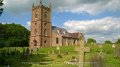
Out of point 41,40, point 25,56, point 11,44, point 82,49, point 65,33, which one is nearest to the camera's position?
point 82,49

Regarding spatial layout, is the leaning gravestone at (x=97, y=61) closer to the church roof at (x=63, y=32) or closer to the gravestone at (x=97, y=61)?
the gravestone at (x=97, y=61)

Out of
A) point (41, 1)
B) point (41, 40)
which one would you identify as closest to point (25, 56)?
point (41, 40)

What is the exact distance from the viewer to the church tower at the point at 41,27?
76.2m

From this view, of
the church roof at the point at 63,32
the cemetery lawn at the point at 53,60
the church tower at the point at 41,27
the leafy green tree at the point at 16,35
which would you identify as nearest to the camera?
the cemetery lawn at the point at 53,60

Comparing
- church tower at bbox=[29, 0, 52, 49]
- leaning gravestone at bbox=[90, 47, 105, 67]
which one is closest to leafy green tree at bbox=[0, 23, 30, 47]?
church tower at bbox=[29, 0, 52, 49]

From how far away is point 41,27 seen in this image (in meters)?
76.9

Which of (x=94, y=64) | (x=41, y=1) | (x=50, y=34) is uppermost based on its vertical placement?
(x=41, y=1)

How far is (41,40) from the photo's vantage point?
75.7 meters

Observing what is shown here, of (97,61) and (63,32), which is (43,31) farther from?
(97,61)

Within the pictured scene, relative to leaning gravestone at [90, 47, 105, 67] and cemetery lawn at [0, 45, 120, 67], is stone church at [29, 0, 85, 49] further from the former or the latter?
leaning gravestone at [90, 47, 105, 67]

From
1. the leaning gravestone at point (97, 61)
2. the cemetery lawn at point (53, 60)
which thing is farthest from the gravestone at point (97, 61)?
the cemetery lawn at point (53, 60)

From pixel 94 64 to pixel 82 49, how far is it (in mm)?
2136

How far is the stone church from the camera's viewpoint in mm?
76562

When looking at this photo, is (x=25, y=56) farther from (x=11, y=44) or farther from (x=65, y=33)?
(x=11, y=44)
